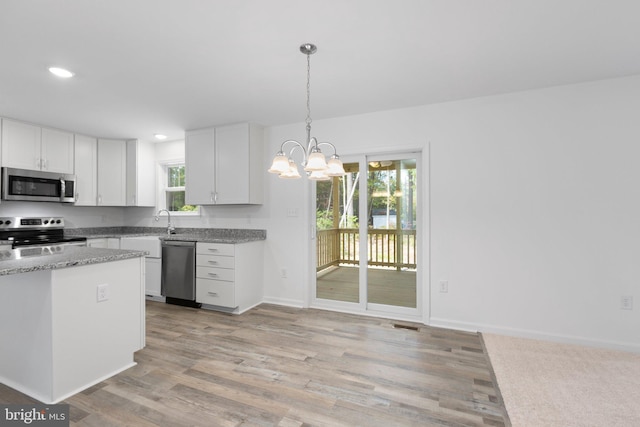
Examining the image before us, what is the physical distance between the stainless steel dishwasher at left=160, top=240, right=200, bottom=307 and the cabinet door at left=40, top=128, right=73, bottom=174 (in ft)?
5.96

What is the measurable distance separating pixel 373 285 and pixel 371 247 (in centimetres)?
46

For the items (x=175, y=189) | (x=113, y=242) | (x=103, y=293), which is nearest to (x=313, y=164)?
(x=103, y=293)

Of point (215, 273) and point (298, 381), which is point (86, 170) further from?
point (298, 381)

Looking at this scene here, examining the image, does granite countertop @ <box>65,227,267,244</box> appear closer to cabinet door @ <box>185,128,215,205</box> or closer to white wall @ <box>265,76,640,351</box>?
cabinet door @ <box>185,128,215,205</box>

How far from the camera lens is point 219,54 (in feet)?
7.52

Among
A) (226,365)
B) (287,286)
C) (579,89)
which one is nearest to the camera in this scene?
(226,365)

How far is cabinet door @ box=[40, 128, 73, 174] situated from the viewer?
13.3ft

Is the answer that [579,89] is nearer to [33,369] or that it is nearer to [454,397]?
[454,397]

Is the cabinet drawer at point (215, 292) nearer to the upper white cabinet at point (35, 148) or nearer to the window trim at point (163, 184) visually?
the window trim at point (163, 184)

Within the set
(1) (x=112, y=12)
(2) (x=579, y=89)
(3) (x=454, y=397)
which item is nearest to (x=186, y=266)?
(1) (x=112, y=12)

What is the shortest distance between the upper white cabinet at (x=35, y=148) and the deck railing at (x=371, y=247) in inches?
146

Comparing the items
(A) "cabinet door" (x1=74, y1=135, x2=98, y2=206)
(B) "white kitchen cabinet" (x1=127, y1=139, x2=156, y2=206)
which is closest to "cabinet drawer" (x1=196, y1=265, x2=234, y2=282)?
(B) "white kitchen cabinet" (x1=127, y1=139, x2=156, y2=206)

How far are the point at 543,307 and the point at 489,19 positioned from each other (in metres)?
2.58

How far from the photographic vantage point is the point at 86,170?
4.55m
